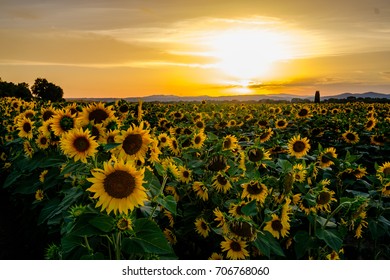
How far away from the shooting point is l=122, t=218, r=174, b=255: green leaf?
213 cm

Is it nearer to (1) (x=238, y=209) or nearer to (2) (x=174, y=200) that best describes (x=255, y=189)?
(1) (x=238, y=209)

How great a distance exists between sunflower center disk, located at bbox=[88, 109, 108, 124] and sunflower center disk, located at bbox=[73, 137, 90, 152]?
12.0 inches

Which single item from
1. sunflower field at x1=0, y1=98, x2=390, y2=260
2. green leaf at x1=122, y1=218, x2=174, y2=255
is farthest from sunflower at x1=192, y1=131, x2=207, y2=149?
green leaf at x1=122, y1=218, x2=174, y2=255

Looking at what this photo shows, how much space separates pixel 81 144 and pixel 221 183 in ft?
4.23

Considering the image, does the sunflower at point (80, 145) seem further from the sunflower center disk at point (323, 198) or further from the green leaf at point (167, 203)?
the sunflower center disk at point (323, 198)

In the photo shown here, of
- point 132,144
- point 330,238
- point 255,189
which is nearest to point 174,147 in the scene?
point 255,189

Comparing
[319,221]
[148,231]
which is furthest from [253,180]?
[148,231]

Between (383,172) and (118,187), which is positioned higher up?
(118,187)

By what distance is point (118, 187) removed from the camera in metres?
2.03
